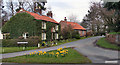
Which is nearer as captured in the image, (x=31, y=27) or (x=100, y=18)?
(x=100, y=18)

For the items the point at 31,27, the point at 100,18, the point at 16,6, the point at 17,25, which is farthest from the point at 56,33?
the point at 100,18

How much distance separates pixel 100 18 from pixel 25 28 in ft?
64.7

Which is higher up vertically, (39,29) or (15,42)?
(39,29)

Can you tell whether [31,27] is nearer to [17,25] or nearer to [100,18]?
[17,25]

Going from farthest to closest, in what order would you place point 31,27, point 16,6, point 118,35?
point 16,6 < point 31,27 < point 118,35

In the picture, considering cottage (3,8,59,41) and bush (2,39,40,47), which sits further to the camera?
cottage (3,8,59,41)

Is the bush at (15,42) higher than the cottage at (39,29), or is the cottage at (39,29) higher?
the cottage at (39,29)

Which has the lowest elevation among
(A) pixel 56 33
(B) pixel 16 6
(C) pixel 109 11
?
(A) pixel 56 33

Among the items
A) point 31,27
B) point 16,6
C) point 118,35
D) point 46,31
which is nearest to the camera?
point 118,35

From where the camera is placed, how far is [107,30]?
3.48 m

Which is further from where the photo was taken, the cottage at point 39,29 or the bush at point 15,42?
the cottage at point 39,29

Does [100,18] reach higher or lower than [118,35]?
higher

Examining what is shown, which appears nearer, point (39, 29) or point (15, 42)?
point (15, 42)

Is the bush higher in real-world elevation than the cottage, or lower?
lower
